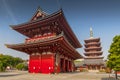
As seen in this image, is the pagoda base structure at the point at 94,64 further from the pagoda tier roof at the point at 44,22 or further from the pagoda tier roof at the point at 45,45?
the pagoda tier roof at the point at 45,45

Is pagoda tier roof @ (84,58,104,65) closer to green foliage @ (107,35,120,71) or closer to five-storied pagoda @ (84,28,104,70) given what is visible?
five-storied pagoda @ (84,28,104,70)

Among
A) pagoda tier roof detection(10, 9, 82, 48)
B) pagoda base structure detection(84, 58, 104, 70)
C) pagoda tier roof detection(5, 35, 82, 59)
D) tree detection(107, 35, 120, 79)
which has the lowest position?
pagoda base structure detection(84, 58, 104, 70)

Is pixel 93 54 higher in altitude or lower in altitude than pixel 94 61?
higher

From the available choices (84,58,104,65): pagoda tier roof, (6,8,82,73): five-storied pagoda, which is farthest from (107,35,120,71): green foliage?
(84,58,104,65): pagoda tier roof

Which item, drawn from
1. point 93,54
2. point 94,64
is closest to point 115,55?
point 94,64

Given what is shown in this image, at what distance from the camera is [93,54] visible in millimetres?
70688

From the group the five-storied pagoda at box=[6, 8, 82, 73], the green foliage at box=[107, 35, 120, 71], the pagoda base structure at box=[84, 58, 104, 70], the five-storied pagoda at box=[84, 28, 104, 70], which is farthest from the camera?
→ the five-storied pagoda at box=[84, 28, 104, 70]

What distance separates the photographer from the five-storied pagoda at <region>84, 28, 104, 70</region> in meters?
66.5

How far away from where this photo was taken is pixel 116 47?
17.8 metres

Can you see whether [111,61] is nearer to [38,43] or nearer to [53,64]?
[53,64]

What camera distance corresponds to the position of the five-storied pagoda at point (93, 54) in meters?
66.5

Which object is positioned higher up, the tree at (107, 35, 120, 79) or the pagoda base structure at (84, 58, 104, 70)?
the tree at (107, 35, 120, 79)

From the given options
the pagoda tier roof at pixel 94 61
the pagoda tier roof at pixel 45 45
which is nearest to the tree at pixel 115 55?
the pagoda tier roof at pixel 45 45

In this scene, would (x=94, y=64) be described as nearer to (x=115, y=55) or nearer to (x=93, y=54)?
(x=93, y=54)
